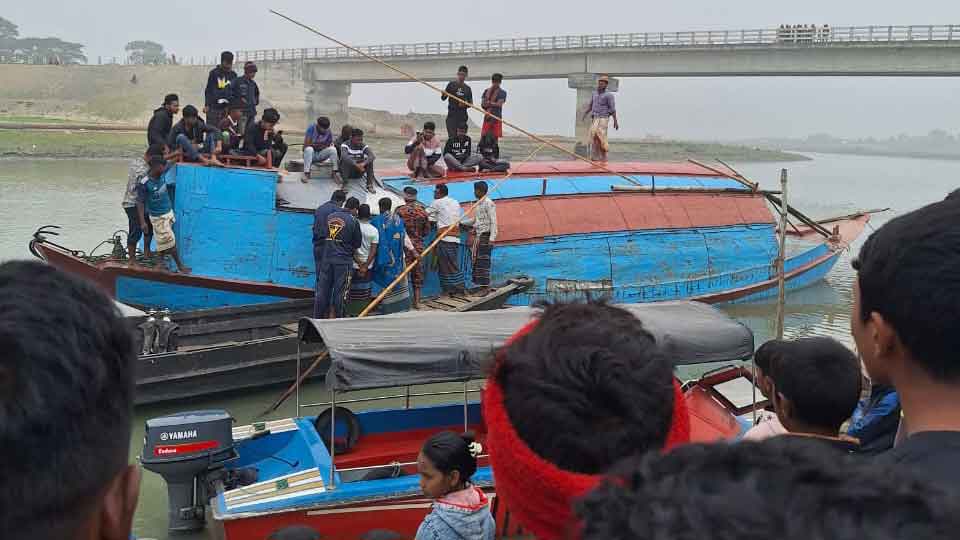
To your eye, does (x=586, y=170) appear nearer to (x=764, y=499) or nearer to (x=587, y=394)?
(x=587, y=394)

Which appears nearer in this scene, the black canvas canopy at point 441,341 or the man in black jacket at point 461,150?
the black canvas canopy at point 441,341

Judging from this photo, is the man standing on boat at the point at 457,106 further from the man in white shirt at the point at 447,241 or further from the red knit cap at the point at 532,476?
the red knit cap at the point at 532,476

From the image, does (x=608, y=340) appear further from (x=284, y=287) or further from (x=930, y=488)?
(x=284, y=287)

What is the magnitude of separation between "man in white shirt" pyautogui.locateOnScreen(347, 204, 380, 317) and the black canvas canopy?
433cm

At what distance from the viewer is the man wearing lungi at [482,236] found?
14367mm

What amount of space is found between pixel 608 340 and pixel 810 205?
136ft

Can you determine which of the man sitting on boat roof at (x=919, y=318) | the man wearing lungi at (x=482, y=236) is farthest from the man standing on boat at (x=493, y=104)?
the man sitting on boat roof at (x=919, y=318)

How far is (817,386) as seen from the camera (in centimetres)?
362

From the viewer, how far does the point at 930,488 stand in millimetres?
984

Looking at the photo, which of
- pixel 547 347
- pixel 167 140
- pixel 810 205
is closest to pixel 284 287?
pixel 167 140

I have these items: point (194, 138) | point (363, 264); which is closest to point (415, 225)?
point (363, 264)

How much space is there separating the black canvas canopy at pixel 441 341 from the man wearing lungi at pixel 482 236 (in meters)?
6.14

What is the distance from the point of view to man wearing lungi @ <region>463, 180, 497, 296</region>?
47.1ft

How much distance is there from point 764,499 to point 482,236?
13.6 metres
